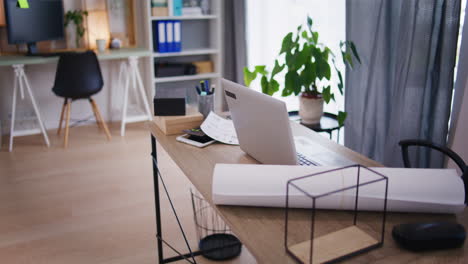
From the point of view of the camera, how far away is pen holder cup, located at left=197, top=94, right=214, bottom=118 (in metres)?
2.15

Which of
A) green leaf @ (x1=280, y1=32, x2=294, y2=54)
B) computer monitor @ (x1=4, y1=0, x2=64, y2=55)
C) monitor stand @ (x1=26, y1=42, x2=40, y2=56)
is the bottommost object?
monitor stand @ (x1=26, y1=42, x2=40, y2=56)

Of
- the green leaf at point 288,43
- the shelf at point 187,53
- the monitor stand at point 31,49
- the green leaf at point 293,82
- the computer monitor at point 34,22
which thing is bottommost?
the green leaf at point 293,82

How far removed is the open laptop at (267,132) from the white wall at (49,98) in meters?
3.21

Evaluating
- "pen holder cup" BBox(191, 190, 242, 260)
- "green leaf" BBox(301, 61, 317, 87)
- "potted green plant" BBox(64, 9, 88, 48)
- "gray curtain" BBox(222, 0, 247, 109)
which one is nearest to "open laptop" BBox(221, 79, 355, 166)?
"pen holder cup" BBox(191, 190, 242, 260)

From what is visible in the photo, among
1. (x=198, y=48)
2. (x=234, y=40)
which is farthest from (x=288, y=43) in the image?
(x=198, y=48)

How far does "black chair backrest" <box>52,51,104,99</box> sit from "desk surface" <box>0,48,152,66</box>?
167 mm

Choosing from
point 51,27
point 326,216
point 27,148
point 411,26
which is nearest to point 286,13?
point 411,26

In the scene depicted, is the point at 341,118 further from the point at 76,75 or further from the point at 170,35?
the point at 170,35

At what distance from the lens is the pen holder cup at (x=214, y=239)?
2402 millimetres

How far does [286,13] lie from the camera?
13.5 ft

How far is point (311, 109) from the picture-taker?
2736 mm

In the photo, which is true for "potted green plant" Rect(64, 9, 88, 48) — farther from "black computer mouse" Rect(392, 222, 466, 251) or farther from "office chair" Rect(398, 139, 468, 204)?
"black computer mouse" Rect(392, 222, 466, 251)

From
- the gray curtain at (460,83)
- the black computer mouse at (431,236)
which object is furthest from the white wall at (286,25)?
the black computer mouse at (431,236)

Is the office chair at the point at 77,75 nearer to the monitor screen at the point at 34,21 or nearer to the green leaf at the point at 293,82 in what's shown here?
the monitor screen at the point at 34,21
